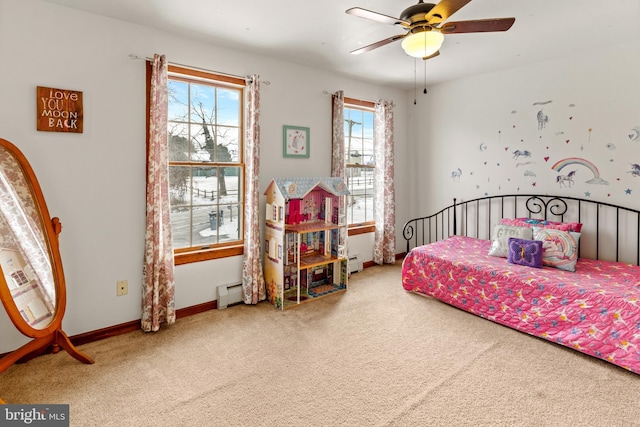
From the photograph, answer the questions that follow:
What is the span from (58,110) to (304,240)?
8.07ft

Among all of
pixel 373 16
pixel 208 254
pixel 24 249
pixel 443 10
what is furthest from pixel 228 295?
pixel 443 10

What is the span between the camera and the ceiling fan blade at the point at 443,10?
1861 millimetres

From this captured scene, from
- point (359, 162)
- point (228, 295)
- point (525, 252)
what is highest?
point (359, 162)

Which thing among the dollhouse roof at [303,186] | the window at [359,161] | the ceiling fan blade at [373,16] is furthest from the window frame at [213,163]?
the ceiling fan blade at [373,16]

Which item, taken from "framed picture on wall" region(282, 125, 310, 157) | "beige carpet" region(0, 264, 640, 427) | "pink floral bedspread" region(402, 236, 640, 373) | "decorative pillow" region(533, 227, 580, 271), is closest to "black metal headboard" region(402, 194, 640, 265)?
"pink floral bedspread" region(402, 236, 640, 373)

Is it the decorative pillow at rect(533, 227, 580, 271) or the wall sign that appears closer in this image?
the wall sign

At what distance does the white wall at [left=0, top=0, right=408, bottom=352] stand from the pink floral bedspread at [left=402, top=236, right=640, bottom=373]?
236 centimetres

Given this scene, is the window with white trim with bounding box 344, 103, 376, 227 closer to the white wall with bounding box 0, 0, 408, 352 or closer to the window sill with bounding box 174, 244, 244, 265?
the window sill with bounding box 174, 244, 244, 265

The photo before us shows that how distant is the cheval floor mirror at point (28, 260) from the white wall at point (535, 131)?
434 centimetres

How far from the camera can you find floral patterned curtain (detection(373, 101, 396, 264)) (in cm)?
469

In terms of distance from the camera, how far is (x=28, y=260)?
220 cm

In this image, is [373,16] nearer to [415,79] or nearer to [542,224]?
[415,79]

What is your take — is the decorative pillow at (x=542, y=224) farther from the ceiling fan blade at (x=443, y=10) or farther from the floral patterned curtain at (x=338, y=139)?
the ceiling fan blade at (x=443, y=10)

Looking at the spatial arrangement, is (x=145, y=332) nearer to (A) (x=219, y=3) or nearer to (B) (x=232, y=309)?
(B) (x=232, y=309)
